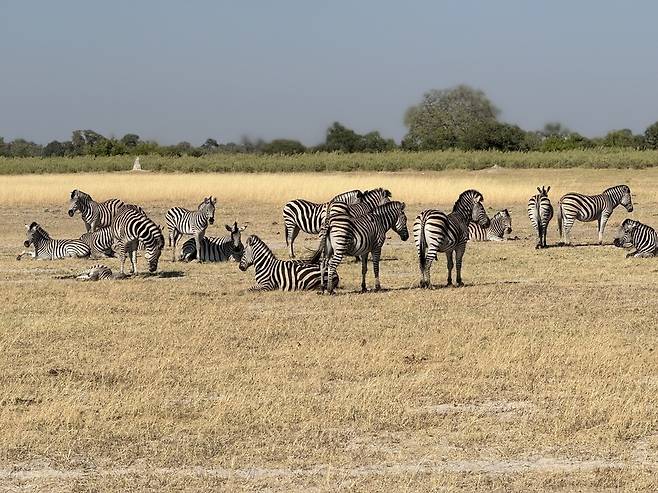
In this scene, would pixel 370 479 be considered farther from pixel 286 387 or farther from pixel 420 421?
pixel 286 387

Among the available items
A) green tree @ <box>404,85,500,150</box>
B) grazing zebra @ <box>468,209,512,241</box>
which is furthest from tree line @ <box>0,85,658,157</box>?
grazing zebra @ <box>468,209,512,241</box>

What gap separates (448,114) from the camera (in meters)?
91.9

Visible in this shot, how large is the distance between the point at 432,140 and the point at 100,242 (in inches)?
2454

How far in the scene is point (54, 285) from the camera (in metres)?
15.4

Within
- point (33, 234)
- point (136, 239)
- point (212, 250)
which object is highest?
point (136, 239)

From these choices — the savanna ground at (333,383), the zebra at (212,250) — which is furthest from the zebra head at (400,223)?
the zebra at (212,250)

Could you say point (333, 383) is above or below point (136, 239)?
below

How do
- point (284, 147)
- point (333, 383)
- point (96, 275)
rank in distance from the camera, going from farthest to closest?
point (284, 147) < point (96, 275) < point (333, 383)

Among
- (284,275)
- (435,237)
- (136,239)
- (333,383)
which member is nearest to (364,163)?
(136,239)

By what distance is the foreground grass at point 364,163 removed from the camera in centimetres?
5384

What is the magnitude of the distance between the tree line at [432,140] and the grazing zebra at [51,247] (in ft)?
159

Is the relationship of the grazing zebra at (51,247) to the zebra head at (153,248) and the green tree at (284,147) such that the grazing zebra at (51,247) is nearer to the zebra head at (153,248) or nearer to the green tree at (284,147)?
the zebra head at (153,248)

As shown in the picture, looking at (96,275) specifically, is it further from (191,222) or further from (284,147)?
(284,147)

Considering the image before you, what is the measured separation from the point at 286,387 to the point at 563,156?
48.6 metres
